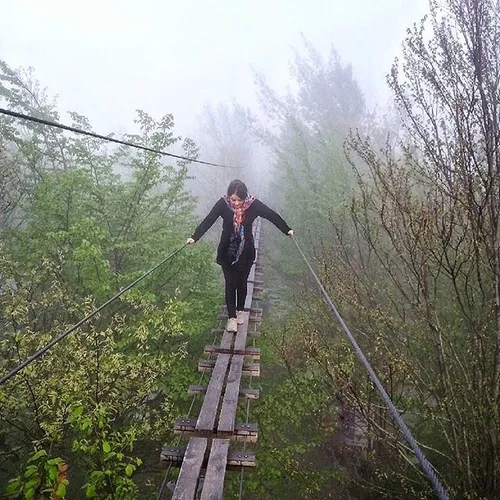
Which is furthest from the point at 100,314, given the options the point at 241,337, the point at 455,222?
the point at 455,222

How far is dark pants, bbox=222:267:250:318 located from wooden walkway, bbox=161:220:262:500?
519mm

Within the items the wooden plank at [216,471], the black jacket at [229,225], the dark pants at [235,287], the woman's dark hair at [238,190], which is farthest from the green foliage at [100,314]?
the woman's dark hair at [238,190]

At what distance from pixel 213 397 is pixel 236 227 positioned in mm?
Result: 1931

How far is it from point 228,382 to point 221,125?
151ft

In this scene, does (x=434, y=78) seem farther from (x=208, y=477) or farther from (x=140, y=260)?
(x=140, y=260)

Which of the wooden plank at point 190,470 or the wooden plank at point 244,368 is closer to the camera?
the wooden plank at point 190,470

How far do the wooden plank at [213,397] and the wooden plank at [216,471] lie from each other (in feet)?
0.88

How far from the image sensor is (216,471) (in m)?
2.83

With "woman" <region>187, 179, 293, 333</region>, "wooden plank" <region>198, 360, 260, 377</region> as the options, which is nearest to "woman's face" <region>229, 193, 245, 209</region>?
"woman" <region>187, 179, 293, 333</region>

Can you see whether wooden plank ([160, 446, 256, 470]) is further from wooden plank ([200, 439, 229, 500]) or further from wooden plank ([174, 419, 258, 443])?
wooden plank ([174, 419, 258, 443])

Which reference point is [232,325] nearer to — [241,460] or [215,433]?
[215,433]

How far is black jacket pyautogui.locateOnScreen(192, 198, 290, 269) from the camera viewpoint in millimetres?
4695

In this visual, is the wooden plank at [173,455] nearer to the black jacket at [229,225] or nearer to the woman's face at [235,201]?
the black jacket at [229,225]

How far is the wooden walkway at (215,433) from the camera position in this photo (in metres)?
2.74
